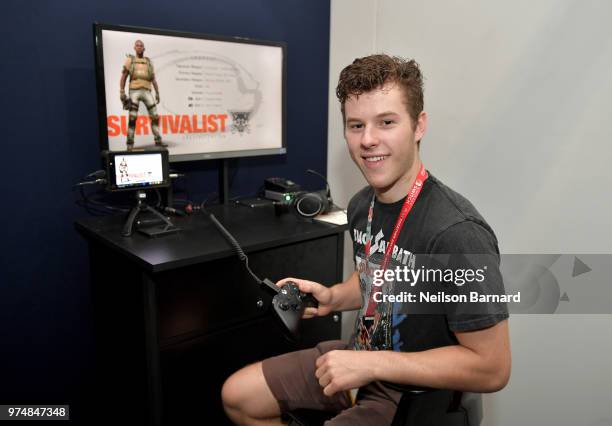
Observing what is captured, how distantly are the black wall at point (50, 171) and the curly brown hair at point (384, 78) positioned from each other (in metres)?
1.04

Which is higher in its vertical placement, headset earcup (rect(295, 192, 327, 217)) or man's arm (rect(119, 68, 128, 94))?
man's arm (rect(119, 68, 128, 94))

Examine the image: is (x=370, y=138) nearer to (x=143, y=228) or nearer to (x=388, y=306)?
(x=388, y=306)

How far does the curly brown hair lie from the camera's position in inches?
45.3

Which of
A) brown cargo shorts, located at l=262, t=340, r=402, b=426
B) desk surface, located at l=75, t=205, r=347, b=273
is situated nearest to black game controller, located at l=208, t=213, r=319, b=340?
brown cargo shorts, located at l=262, t=340, r=402, b=426

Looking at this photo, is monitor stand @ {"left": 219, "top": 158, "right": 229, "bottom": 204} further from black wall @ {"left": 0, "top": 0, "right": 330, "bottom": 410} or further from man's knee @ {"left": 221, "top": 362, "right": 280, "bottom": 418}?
man's knee @ {"left": 221, "top": 362, "right": 280, "bottom": 418}

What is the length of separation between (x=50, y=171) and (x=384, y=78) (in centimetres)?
122

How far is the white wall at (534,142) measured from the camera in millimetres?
1558

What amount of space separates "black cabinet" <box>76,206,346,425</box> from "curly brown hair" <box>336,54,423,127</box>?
613mm

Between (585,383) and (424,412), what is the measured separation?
102cm

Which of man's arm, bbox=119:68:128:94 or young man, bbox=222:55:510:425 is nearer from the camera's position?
young man, bbox=222:55:510:425

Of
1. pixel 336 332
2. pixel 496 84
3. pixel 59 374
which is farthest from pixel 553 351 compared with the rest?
pixel 59 374

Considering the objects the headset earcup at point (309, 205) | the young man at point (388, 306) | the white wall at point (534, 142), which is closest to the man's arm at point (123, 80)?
the headset earcup at point (309, 205)

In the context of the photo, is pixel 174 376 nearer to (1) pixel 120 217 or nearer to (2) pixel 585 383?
(1) pixel 120 217

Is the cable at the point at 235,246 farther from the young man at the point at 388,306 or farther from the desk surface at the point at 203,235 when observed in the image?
the young man at the point at 388,306
